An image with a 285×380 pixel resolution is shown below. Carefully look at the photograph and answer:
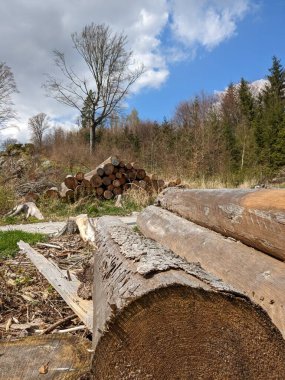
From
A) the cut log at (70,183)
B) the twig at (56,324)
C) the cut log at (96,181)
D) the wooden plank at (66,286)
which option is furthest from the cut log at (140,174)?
the twig at (56,324)

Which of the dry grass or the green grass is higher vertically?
the dry grass

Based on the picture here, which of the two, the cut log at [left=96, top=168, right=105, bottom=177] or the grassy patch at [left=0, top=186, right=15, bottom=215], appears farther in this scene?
the cut log at [left=96, top=168, right=105, bottom=177]

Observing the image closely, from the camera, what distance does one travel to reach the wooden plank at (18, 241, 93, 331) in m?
2.66

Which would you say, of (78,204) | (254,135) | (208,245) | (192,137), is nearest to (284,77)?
(254,135)

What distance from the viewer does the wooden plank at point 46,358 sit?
171 cm

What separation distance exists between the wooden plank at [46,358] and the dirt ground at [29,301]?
0.24 m

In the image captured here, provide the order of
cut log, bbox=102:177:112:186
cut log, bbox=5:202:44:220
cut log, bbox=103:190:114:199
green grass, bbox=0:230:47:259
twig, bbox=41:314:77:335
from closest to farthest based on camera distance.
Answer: twig, bbox=41:314:77:335, green grass, bbox=0:230:47:259, cut log, bbox=5:202:44:220, cut log, bbox=103:190:114:199, cut log, bbox=102:177:112:186

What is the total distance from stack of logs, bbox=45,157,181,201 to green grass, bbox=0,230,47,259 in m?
4.96

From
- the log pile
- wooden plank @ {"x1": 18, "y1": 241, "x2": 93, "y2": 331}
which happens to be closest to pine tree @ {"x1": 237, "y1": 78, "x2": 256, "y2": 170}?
wooden plank @ {"x1": 18, "y1": 241, "x2": 93, "y2": 331}

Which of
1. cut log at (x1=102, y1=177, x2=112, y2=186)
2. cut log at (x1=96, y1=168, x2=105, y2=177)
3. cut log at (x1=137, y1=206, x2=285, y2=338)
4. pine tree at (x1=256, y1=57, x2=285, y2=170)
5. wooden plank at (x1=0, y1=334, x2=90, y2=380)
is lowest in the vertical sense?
wooden plank at (x1=0, y1=334, x2=90, y2=380)

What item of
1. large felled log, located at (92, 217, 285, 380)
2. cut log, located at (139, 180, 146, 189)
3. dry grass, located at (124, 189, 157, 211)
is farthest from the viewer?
cut log, located at (139, 180, 146, 189)

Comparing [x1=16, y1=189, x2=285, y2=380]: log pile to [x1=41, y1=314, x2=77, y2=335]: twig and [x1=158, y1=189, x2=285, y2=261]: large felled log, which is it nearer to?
[x1=158, y1=189, x2=285, y2=261]: large felled log

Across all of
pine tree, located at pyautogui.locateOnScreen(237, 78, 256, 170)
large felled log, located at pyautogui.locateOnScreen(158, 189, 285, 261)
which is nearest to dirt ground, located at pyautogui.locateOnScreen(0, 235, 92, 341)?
large felled log, located at pyautogui.locateOnScreen(158, 189, 285, 261)

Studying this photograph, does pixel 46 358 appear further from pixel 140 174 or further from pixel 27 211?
pixel 140 174
